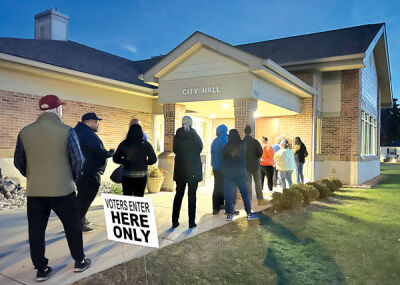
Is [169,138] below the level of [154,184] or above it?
above

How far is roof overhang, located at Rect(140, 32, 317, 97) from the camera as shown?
869cm

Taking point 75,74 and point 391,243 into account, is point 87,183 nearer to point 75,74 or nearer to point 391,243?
point 391,243

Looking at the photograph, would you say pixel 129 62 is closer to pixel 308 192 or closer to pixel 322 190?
pixel 322 190

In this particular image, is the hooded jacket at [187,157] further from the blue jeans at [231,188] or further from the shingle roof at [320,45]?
the shingle roof at [320,45]

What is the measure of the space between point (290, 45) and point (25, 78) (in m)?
11.7

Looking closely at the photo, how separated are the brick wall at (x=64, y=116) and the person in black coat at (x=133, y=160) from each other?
5.27 meters

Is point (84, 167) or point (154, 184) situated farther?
point (154, 184)

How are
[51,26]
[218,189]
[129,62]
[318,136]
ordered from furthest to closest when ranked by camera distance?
1. [129,62]
2. [51,26]
3. [318,136]
4. [218,189]

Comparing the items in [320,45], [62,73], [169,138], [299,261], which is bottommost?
[299,261]

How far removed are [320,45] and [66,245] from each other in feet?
45.0

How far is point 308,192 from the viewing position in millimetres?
8570

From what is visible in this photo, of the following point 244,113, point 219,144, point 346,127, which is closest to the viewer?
point 219,144

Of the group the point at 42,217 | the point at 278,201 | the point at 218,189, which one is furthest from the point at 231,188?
the point at 42,217

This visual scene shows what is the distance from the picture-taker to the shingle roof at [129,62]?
39.0 feet
